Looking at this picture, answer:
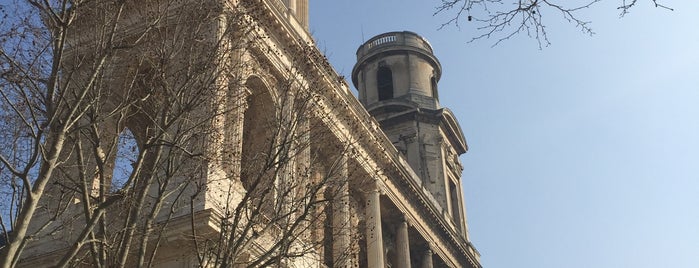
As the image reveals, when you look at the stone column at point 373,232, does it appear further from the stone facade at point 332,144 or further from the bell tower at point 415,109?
the bell tower at point 415,109

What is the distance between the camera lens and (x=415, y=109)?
142 feet

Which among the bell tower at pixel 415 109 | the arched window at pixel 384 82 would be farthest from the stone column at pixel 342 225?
the arched window at pixel 384 82

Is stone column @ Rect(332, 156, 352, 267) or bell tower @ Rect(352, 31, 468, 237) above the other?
bell tower @ Rect(352, 31, 468, 237)

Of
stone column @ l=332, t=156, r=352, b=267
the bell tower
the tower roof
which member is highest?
the tower roof

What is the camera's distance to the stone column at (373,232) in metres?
28.3

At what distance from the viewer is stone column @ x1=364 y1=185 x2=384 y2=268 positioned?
28.3 metres

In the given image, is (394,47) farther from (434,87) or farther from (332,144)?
(332,144)

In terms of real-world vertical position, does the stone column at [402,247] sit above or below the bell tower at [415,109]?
below

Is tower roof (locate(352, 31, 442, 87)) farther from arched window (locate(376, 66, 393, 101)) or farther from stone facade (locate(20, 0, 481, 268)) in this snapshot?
arched window (locate(376, 66, 393, 101))

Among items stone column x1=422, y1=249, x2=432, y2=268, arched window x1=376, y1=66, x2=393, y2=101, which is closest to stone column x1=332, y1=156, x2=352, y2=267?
stone column x1=422, y1=249, x2=432, y2=268

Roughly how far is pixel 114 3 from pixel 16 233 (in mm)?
4210

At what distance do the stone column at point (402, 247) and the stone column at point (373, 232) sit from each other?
2.72m

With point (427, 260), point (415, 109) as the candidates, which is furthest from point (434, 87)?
point (427, 260)

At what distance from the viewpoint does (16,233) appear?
888 centimetres
